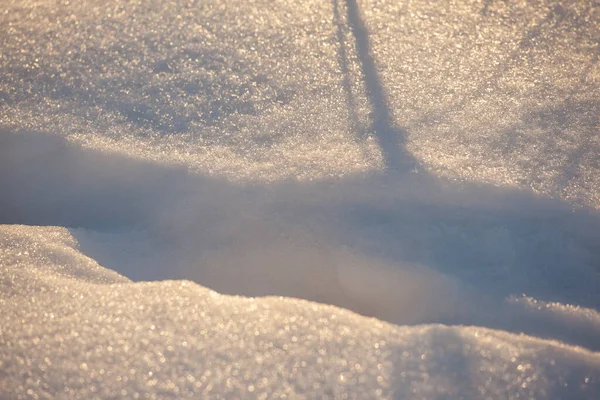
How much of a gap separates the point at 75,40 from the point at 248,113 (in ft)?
2.53

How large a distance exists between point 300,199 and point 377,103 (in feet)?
1.56

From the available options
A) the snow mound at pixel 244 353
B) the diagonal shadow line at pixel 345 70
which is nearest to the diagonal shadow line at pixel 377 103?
the diagonal shadow line at pixel 345 70

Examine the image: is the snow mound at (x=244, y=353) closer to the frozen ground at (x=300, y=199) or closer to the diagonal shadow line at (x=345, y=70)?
the frozen ground at (x=300, y=199)

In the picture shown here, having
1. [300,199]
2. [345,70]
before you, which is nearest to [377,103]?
[345,70]

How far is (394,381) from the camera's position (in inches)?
49.4

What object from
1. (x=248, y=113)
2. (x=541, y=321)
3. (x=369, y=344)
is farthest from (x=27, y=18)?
(x=541, y=321)

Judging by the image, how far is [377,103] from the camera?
1944 millimetres

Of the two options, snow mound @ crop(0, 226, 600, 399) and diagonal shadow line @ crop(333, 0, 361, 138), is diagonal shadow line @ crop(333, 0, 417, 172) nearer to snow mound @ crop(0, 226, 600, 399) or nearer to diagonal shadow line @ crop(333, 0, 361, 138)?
diagonal shadow line @ crop(333, 0, 361, 138)

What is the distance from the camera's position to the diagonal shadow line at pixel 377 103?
1.78m

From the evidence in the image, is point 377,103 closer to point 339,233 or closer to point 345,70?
point 345,70

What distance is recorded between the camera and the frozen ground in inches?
51.3

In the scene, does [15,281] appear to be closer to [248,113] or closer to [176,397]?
[176,397]

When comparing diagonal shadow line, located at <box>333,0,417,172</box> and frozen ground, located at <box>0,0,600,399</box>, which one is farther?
diagonal shadow line, located at <box>333,0,417,172</box>

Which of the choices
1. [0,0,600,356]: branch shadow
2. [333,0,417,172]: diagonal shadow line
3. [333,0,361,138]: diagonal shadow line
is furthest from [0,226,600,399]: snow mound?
[333,0,361,138]: diagonal shadow line
